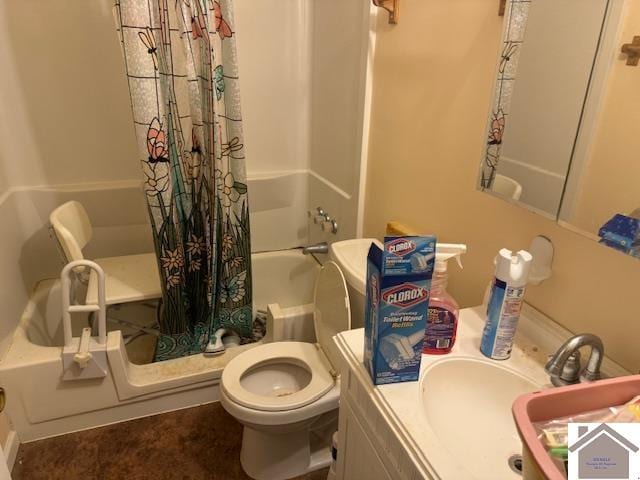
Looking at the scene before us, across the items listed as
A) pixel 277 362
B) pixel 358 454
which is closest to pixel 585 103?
pixel 358 454

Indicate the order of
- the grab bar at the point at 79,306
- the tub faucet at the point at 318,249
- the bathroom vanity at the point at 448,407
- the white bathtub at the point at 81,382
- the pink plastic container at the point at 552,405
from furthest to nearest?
1. the tub faucet at the point at 318,249
2. the white bathtub at the point at 81,382
3. the grab bar at the point at 79,306
4. the bathroom vanity at the point at 448,407
5. the pink plastic container at the point at 552,405

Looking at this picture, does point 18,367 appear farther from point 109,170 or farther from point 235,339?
point 109,170

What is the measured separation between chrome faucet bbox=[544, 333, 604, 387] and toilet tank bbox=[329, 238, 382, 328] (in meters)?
0.61

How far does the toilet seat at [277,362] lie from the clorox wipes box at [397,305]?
66cm

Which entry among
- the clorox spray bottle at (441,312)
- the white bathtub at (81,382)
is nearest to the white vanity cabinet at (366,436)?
the clorox spray bottle at (441,312)

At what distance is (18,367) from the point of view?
156cm

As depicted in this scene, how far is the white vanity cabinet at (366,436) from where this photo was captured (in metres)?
0.75

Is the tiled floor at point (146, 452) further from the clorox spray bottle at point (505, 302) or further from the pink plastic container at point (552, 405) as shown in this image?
the pink plastic container at point (552, 405)

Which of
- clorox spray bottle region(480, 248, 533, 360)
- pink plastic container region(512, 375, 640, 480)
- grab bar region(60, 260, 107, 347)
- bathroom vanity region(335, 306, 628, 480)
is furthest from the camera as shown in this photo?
grab bar region(60, 260, 107, 347)

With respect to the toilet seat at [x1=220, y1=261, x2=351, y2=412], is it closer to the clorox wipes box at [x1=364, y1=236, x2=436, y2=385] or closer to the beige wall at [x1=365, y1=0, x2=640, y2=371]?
the beige wall at [x1=365, y1=0, x2=640, y2=371]

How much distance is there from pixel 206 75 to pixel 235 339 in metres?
1.18

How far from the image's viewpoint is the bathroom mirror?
30.7 inches

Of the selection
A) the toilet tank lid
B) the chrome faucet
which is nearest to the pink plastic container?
the chrome faucet

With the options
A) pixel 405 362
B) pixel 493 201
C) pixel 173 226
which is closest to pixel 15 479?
pixel 173 226
